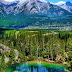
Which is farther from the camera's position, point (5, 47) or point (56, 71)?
point (5, 47)

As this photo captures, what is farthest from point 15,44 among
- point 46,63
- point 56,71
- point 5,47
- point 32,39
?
point 56,71

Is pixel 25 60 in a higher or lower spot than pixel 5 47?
lower

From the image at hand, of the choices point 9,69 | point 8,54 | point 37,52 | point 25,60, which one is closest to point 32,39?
point 37,52

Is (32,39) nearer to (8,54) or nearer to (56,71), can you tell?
(8,54)

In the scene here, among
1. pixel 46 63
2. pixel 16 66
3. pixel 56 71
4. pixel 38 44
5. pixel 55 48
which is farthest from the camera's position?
pixel 38 44

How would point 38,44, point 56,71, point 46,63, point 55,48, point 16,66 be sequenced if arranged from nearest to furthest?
1. point 56,71
2. point 16,66
3. point 46,63
4. point 55,48
5. point 38,44

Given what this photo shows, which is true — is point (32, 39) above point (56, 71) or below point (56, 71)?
above

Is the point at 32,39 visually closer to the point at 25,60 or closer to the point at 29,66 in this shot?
the point at 25,60
